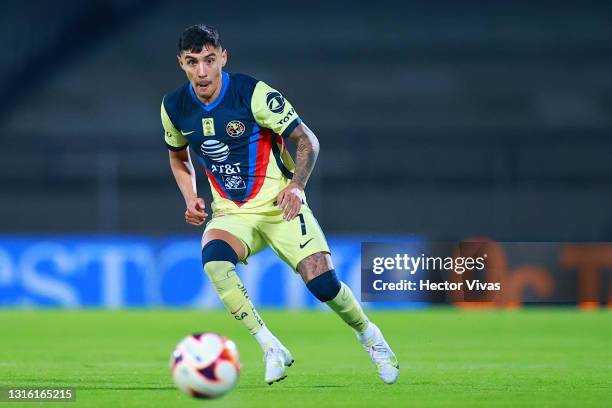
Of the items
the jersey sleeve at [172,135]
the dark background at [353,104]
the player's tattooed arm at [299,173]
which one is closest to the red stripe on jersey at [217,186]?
the jersey sleeve at [172,135]

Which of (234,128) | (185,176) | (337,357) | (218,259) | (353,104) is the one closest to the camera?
(218,259)

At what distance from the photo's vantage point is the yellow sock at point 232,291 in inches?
255

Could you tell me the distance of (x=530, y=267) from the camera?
14.7 metres

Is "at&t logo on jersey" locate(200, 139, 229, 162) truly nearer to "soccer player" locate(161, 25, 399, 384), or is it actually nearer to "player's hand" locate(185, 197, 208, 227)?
"soccer player" locate(161, 25, 399, 384)

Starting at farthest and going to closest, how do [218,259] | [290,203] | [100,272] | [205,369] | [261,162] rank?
[100,272] < [261,162] < [218,259] < [290,203] < [205,369]

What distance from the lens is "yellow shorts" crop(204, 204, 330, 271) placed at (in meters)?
6.65

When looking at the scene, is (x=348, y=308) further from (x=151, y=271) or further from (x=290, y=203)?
(x=151, y=271)

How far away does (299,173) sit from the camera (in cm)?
653

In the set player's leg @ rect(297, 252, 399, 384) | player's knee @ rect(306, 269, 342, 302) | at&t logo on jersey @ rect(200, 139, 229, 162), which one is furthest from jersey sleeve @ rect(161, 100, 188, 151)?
player's knee @ rect(306, 269, 342, 302)

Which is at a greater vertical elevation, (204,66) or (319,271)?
(204,66)

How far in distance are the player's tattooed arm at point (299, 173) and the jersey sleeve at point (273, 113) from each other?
45mm

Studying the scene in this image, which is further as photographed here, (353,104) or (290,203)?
(353,104)

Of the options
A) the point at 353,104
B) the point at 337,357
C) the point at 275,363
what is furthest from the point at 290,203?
the point at 353,104

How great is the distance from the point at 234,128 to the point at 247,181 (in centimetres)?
30
